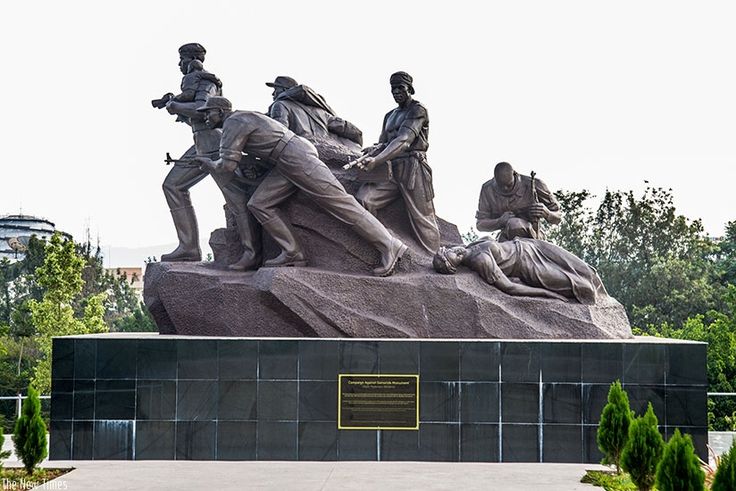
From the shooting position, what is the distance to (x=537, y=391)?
9656mm

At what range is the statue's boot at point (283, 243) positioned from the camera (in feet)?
34.3

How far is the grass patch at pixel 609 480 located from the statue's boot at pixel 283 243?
391 centimetres

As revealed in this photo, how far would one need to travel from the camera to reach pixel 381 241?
34.0 ft

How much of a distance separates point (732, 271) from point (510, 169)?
21.4 metres

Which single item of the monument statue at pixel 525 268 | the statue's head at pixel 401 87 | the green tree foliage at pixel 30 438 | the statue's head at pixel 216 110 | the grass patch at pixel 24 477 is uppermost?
the statue's head at pixel 401 87

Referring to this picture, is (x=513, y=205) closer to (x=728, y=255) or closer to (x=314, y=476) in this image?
(x=314, y=476)

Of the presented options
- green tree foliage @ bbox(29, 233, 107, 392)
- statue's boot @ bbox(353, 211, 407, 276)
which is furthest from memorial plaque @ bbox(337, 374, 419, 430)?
green tree foliage @ bbox(29, 233, 107, 392)

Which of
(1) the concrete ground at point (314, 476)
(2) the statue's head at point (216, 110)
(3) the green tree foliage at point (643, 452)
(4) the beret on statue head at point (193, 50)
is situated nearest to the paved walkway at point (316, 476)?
(1) the concrete ground at point (314, 476)

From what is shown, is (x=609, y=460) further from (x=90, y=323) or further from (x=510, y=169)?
(x=90, y=323)

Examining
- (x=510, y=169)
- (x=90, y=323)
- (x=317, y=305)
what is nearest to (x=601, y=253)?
(x=90, y=323)

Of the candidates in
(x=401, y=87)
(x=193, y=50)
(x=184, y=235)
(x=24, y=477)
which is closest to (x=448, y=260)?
(x=401, y=87)

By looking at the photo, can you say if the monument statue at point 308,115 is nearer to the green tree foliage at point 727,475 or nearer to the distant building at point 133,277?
the green tree foliage at point 727,475

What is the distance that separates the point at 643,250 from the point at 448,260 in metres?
23.1
